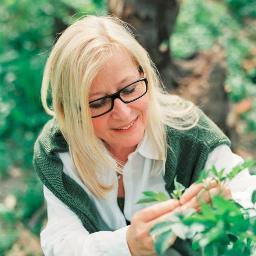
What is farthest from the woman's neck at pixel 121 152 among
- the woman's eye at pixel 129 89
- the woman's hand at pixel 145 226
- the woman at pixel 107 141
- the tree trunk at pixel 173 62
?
the tree trunk at pixel 173 62

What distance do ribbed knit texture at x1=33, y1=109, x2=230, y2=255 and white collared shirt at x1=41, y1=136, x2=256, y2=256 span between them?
2 centimetres

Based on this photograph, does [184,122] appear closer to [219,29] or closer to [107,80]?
[107,80]

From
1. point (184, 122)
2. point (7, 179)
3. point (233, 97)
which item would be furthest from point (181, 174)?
point (233, 97)

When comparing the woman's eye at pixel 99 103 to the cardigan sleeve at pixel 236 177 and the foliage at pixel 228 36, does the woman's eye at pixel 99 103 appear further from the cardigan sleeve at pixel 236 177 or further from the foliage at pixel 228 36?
the foliage at pixel 228 36

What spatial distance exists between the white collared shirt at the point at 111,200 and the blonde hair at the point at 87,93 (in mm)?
52

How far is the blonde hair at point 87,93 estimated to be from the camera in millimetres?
1804

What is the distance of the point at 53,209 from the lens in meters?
2.12

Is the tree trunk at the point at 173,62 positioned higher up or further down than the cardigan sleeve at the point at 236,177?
further down

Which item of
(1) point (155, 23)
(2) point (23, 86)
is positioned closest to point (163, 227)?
(1) point (155, 23)

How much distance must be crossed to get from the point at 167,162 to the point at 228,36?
355cm

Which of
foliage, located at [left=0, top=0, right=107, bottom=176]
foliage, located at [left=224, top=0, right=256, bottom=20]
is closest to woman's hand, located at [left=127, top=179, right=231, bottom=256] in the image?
foliage, located at [left=0, top=0, right=107, bottom=176]

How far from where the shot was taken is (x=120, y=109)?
1816 millimetres

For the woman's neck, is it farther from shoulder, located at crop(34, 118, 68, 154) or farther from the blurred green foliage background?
the blurred green foliage background

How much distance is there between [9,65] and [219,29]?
6.74ft
